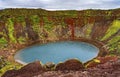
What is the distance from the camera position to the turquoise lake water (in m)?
93.1

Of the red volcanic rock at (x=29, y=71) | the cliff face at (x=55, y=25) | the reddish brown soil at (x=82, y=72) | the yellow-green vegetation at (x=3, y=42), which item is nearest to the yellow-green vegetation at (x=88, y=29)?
the cliff face at (x=55, y=25)

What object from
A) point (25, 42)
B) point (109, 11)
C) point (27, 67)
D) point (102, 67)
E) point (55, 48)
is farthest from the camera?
point (109, 11)

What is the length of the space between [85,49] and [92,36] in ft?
60.6

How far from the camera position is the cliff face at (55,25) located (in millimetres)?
123500

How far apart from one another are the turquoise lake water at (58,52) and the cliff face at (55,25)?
24.9ft

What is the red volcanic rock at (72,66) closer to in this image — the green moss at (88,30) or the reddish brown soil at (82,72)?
the reddish brown soil at (82,72)

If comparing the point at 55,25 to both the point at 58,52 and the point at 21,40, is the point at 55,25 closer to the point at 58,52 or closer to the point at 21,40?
the point at 21,40

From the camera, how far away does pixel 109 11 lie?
138375 mm

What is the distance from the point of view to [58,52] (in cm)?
10231

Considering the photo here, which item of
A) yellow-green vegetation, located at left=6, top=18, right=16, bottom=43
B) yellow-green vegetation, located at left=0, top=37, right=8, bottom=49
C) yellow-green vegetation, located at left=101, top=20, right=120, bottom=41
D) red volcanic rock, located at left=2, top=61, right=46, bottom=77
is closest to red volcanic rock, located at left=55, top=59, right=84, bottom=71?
red volcanic rock, located at left=2, top=61, right=46, bottom=77

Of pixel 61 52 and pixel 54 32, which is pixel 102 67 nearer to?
pixel 61 52

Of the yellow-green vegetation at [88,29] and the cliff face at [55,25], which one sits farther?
the yellow-green vegetation at [88,29]

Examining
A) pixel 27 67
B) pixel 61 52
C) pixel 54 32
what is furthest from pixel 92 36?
pixel 27 67

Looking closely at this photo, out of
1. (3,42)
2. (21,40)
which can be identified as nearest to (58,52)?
(21,40)
